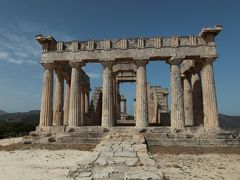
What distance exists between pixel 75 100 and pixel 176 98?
32.0ft

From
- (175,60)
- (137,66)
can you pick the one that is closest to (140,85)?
(137,66)

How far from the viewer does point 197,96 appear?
87.1 feet

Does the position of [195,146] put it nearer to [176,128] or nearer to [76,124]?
[176,128]

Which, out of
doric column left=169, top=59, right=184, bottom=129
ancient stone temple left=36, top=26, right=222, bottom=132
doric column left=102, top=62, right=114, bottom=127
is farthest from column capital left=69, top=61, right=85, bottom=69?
doric column left=169, top=59, right=184, bottom=129

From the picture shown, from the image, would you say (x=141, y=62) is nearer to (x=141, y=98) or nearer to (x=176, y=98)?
(x=141, y=98)

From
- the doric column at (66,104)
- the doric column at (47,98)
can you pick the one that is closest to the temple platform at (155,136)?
the doric column at (47,98)

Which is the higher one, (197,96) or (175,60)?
(175,60)

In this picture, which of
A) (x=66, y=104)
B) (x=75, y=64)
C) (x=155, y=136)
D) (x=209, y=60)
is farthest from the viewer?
(x=66, y=104)

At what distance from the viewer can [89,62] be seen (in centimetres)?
2472

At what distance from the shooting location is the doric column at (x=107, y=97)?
2275 centimetres

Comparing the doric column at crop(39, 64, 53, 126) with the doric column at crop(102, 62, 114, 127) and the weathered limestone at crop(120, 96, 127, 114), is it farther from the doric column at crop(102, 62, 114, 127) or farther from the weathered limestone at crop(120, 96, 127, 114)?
the weathered limestone at crop(120, 96, 127, 114)

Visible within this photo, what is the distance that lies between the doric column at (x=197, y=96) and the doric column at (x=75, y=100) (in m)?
12.5

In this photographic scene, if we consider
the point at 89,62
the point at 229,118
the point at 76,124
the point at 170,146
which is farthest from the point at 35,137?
the point at 229,118

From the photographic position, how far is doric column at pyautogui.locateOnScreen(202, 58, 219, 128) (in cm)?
2172
